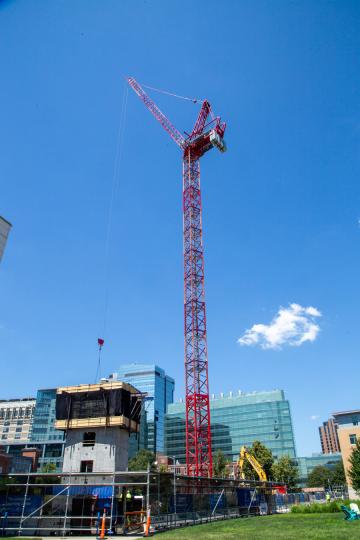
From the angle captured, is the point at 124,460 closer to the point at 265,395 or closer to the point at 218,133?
the point at 218,133

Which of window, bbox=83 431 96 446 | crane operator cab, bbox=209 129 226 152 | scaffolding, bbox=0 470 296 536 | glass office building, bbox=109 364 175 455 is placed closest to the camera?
scaffolding, bbox=0 470 296 536

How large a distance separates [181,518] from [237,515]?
32.6 feet

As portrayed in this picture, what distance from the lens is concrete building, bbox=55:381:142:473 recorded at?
94.0 feet

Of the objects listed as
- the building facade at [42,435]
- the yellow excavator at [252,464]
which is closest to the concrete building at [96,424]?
the yellow excavator at [252,464]

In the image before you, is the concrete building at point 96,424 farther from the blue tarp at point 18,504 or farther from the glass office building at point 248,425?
the glass office building at point 248,425

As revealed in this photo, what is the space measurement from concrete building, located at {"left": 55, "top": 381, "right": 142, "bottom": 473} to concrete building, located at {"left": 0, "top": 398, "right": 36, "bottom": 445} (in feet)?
434

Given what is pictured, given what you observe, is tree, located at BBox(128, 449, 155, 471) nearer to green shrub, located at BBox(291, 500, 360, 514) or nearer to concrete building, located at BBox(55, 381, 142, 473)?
green shrub, located at BBox(291, 500, 360, 514)

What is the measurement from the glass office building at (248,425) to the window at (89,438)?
12456cm

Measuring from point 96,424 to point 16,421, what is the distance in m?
141

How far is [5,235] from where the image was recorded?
57.4 feet

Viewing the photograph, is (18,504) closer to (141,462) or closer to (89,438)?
(89,438)

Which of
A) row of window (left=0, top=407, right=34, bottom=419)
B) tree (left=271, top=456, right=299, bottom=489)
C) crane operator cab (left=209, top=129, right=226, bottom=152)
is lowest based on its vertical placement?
tree (left=271, top=456, right=299, bottom=489)

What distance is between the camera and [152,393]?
17388cm

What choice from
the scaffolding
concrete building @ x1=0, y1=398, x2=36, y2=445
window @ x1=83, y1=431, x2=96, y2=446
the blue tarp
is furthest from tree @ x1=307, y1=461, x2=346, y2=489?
the blue tarp
